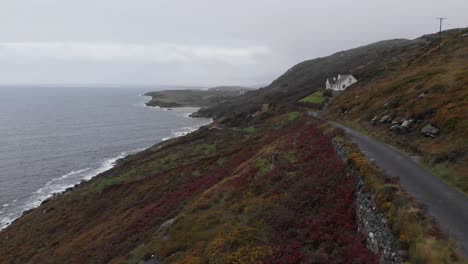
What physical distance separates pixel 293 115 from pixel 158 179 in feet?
96.2

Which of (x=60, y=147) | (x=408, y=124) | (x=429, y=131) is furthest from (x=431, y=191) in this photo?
(x=60, y=147)

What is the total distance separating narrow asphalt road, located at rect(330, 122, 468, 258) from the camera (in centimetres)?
1346

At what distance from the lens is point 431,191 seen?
56.0 feet

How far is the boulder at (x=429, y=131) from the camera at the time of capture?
994 inches

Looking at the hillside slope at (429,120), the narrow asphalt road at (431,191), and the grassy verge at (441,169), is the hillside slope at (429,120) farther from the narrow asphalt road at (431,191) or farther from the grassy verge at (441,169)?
the narrow asphalt road at (431,191)

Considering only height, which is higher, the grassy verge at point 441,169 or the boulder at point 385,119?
the boulder at point 385,119

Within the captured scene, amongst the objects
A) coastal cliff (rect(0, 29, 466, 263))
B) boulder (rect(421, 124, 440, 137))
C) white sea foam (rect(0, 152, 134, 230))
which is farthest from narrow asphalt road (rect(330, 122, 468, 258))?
white sea foam (rect(0, 152, 134, 230))

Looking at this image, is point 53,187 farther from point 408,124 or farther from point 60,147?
point 408,124

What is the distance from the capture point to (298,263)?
51.0 feet

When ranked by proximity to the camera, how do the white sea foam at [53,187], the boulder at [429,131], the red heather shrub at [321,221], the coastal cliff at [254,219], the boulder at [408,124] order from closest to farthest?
1. the coastal cliff at [254,219]
2. the red heather shrub at [321,221]
3. the boulder at [429,131]
4. the boulder at [408,124]
5. the white sea foam at [53,187]

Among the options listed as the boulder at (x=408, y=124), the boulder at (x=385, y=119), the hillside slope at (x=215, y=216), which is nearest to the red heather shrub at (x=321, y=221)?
the hillside slope at (x=215, y=216)

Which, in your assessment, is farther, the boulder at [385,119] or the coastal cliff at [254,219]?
the boulder at [385,119]

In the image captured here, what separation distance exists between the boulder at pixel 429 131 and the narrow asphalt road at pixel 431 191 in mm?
→ 2738

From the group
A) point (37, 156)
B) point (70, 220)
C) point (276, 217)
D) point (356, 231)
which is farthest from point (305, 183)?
point (37, 156)
